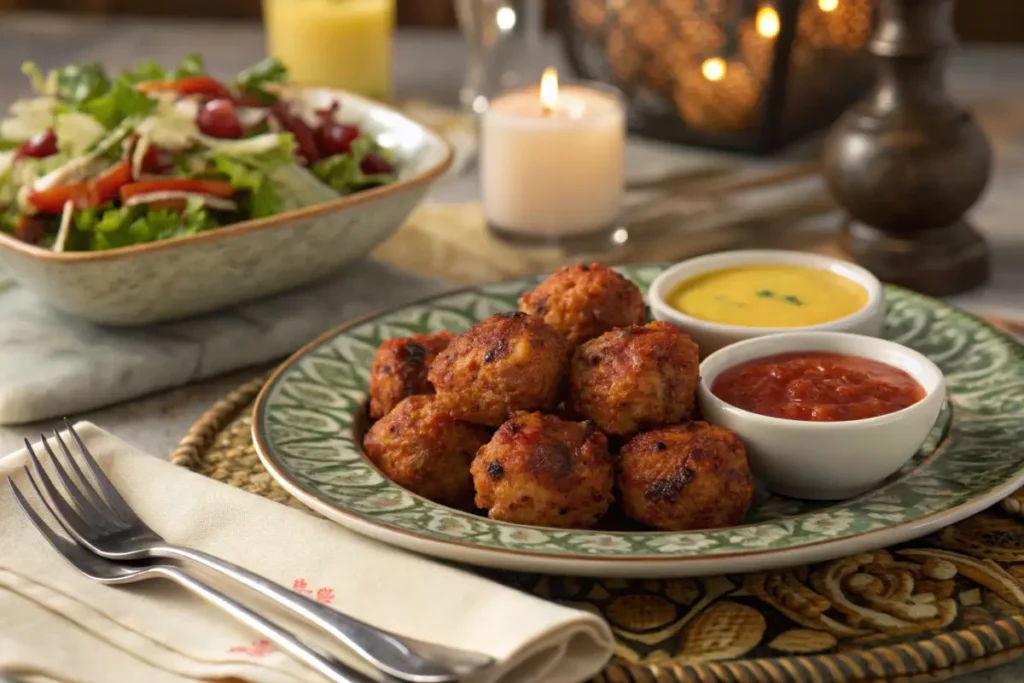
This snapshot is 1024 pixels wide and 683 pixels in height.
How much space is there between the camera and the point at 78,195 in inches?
128

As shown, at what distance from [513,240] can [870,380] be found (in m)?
1.73

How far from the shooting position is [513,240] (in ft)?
13.0

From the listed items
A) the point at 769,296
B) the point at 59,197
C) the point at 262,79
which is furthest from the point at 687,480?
the point at 262,79

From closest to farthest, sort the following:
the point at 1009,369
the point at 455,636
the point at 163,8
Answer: the point at 455,636, the point at 1009,369, the point at 163,8

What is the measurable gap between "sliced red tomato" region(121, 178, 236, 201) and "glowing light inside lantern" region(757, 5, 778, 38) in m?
1.85

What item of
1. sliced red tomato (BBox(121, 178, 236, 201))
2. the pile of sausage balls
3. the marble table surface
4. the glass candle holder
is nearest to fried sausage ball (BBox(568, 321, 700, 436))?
the pile of sausage balls

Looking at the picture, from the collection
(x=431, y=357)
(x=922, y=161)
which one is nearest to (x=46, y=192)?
(x=431, y=357)

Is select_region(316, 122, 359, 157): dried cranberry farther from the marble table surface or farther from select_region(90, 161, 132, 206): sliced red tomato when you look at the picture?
the marble table surface

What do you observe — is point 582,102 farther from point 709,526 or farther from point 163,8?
point 163,8

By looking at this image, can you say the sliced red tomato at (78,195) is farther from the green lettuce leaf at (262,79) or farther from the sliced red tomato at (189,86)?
the green lettuce leaf at (262,79)

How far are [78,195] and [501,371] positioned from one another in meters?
1.51

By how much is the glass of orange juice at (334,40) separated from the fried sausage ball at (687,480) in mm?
3437

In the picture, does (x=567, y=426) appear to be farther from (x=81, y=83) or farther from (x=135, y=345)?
(x=81, y=83)

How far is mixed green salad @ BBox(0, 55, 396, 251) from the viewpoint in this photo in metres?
3.23
